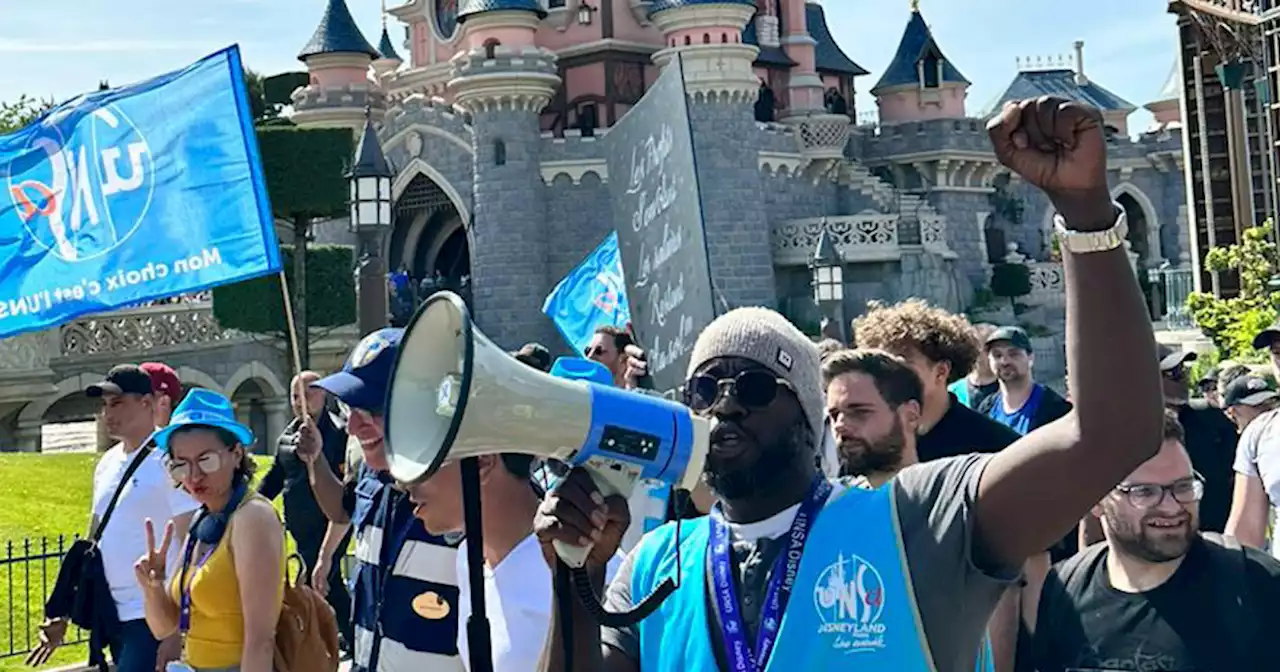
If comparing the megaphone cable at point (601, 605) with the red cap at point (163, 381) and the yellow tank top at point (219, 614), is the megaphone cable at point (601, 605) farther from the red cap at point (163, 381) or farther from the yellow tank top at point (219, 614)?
the red cap at point (163, 381)

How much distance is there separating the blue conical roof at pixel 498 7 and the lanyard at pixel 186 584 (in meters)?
30.1

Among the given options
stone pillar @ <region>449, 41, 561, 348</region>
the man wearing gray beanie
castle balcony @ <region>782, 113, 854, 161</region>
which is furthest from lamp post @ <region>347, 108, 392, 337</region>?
castle balcony @ <region>782, 113, 854, 161</region>

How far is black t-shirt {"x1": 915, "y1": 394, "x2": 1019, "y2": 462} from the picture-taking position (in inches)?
171

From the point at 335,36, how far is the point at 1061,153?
3619cm

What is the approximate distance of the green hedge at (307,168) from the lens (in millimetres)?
28688

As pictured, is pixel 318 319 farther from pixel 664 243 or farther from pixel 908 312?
pixel 908 312

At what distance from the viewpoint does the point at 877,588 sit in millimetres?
2355

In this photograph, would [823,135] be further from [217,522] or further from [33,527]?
[217,522]

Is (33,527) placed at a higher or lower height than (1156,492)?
lower

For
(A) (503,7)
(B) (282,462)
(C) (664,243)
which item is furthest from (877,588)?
(A) (503,7)

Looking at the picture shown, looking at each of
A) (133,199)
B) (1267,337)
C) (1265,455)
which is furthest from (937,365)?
(133,199)

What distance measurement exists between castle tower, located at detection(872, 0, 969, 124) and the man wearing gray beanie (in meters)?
38.1

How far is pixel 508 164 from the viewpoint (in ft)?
111

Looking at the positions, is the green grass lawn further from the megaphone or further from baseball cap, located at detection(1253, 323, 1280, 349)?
the megaphone
